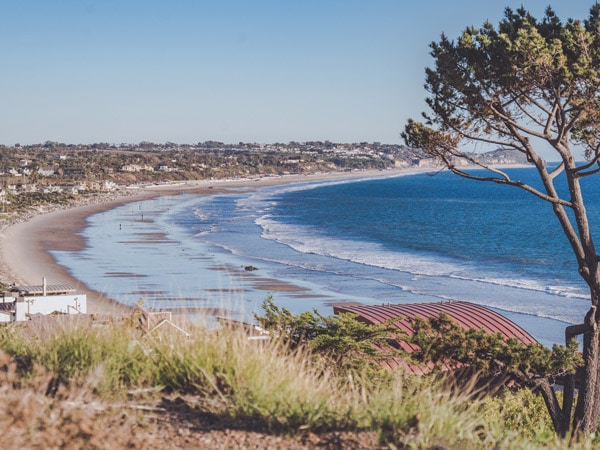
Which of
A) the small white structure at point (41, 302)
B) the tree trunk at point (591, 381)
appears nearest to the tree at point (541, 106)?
the tree trunk at point (591, 381)

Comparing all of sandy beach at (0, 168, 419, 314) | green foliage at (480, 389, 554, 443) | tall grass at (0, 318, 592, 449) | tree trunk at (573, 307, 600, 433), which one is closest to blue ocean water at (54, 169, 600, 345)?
sandy beach at (0, 168, 419, 314)

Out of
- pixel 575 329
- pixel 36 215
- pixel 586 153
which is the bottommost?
pixel 36 215

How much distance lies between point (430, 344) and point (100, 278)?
32.1 m

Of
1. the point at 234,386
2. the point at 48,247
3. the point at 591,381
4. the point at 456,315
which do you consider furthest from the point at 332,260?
the point at 234,386

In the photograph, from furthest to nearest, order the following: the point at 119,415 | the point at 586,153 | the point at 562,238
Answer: the point at 562,238 → the point at 586,153 → the point at 119,415

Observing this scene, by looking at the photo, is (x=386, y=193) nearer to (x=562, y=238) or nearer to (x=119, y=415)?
(x=562, y=238)

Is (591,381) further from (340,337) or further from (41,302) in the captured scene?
(41,302)

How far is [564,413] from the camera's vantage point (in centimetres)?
1226

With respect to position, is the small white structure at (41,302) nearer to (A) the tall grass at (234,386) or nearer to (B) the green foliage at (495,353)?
(B) the green foliage at (495,353)

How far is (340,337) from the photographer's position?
472 inches

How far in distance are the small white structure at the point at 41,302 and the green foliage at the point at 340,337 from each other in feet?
45.4

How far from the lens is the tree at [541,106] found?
12.1 meters

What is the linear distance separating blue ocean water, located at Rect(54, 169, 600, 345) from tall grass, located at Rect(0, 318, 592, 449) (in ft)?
8.67

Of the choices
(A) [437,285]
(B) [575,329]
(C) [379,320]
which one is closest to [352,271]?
(A) [437,285]
